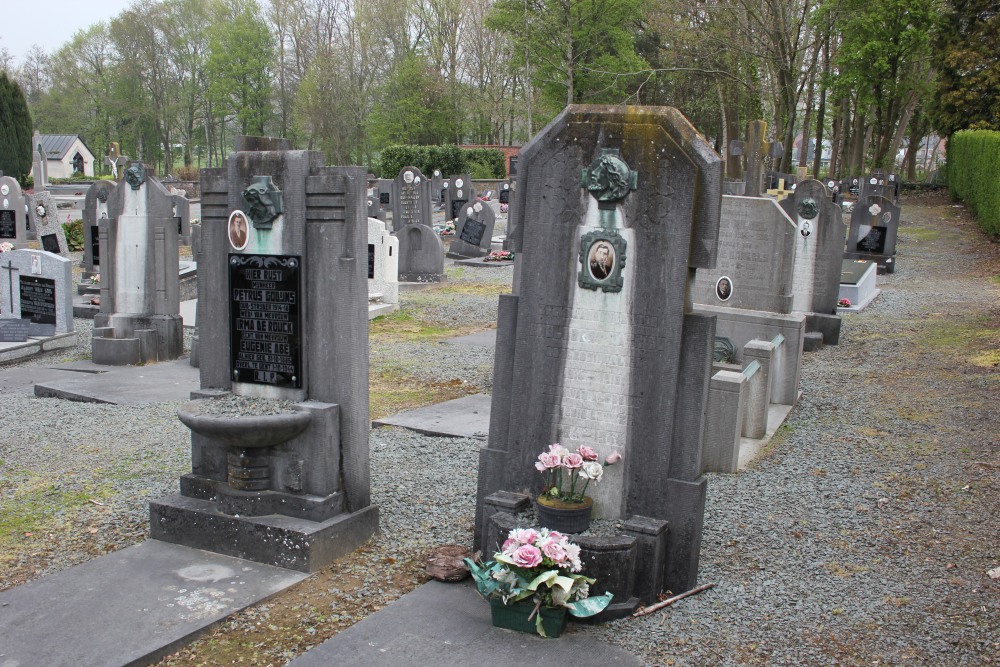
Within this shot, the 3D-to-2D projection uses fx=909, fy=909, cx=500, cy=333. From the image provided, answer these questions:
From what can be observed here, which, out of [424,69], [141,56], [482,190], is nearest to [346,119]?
[424,69]

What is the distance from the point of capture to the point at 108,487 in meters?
6.66

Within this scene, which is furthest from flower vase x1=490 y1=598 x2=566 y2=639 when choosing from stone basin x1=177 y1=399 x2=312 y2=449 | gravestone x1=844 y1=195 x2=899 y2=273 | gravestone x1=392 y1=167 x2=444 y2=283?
gravestone x1=844 y1=195 x2=899 y2=273

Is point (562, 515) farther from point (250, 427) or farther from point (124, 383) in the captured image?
point (124, 383)

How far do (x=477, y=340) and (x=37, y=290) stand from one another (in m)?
6.19

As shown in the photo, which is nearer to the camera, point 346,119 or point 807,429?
point 807,429

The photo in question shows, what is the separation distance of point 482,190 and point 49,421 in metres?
39.9

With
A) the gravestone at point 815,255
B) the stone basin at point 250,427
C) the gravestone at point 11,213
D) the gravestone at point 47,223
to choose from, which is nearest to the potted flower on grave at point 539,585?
the stone basin at point 250,427

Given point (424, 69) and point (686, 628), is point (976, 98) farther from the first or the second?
point (686, 628)

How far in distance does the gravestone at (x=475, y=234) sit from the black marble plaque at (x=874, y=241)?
903 cm

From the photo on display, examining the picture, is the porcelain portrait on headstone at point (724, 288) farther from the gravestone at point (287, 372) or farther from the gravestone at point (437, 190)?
the gravestone at point (437, 190)

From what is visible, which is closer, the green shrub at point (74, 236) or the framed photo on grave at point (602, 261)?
the framed photo on grave at point (602, 261)

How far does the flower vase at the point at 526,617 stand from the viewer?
4.48 metres

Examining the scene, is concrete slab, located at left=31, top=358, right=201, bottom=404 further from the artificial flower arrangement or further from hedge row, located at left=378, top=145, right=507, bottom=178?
hedge row, located at left=378, top=145, right=507, bottom=178

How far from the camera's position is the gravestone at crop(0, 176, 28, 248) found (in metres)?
17.5
